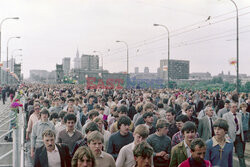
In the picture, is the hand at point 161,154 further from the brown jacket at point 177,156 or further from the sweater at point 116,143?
the sweater at point 116,143

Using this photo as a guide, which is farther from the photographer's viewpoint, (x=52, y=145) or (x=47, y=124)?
(x=47, y=124)

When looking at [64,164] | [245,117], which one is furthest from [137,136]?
[245,117]

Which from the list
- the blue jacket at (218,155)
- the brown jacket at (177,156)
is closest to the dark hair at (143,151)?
the brown jacket at (177,156)

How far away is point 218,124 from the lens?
516cm

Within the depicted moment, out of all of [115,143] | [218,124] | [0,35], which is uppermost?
[0,35]

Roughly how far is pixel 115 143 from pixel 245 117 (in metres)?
6.41

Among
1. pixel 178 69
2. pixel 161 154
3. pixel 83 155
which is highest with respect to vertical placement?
pixel 178 69

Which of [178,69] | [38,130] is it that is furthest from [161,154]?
[178,69]

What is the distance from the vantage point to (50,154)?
4.75 meters

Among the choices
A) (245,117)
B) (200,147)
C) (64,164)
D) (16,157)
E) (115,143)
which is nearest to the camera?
(200,147)

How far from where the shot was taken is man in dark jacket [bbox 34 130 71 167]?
4.64 m

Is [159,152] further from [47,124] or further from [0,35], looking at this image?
[0,35]

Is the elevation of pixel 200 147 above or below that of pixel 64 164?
above

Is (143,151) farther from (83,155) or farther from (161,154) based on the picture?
(161,154)
